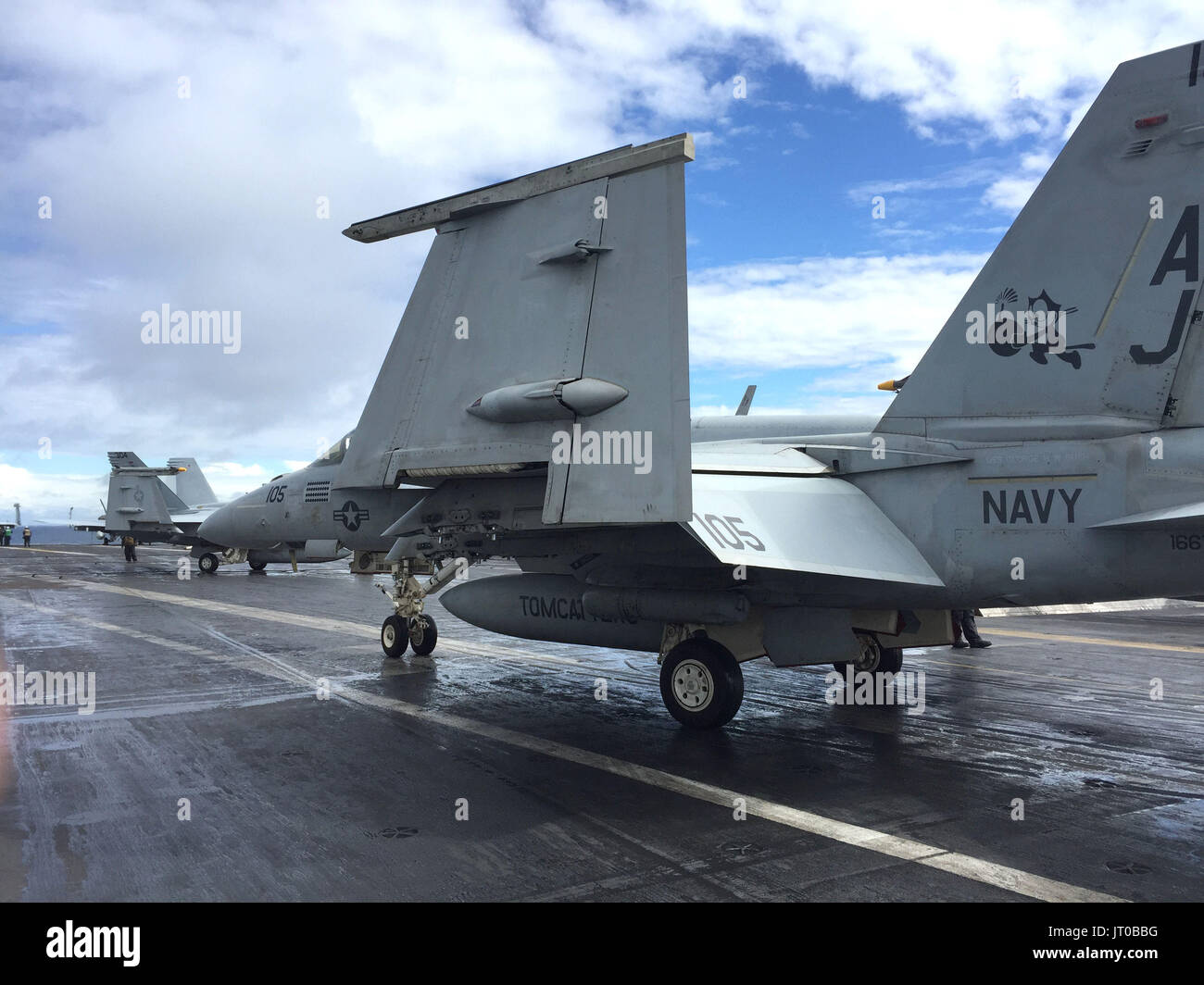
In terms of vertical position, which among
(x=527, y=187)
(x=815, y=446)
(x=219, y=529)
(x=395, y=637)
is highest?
(x=527, y=187)

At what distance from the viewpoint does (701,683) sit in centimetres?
799

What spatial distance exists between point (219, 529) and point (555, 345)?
9577 millimetres

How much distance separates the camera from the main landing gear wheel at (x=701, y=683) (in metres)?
7.86

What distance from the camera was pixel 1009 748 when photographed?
24.2ft

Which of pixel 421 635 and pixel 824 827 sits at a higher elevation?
pixel 421 635

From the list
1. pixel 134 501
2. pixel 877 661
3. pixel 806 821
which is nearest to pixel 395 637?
pixel 877 661

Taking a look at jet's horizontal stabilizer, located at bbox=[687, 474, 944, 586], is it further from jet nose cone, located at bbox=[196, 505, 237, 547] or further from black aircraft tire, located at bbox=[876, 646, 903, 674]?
jet nose cone, located at bbox=[196, 505, 237, 547]

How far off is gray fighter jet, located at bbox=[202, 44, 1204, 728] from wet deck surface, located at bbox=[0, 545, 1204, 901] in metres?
1.30

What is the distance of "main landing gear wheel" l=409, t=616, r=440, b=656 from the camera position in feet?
41.1

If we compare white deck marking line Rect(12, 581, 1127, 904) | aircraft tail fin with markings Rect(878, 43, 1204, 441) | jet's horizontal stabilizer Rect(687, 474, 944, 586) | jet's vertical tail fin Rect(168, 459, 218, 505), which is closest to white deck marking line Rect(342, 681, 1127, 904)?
white deck marking line Rect(12, 581, 1127, 904)

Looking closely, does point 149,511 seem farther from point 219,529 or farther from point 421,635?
point 421,635
